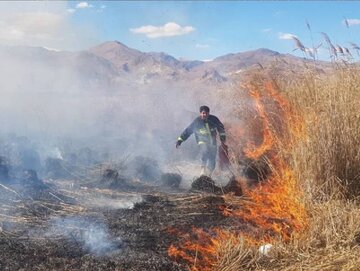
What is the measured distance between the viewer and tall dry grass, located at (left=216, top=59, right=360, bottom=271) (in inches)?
156

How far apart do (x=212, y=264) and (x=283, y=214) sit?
3.97ft

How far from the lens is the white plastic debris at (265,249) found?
13.5 feet

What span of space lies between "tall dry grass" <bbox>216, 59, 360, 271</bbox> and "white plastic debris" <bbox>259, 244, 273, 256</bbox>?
1.8 inches

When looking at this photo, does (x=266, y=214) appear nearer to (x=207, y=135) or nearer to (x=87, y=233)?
(x=87, y=233)

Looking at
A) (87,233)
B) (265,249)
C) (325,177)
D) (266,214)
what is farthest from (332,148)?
(87,233)

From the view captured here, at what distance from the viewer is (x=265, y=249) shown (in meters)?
4.18

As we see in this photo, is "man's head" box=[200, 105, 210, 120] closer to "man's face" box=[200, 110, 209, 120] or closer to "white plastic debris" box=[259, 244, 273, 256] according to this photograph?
"man's face" box=[200, 110, 209, 120]

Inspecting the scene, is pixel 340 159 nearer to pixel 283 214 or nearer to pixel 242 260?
pixel 283 214

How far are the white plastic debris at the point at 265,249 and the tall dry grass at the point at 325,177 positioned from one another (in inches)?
1.8

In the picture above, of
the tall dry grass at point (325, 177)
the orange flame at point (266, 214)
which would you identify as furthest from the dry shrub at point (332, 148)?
the orange flame at point (266, 214)

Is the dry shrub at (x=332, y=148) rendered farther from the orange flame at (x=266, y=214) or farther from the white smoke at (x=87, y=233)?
the white smoke at (x=87, y=233)

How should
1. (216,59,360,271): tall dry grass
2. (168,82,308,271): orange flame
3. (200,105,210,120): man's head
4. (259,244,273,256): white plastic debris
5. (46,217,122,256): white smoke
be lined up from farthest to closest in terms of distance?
(200,105,210,120): man's head < (46,217,122,256): white smoke < (168,82,308,271): orange flame < (259,244,273,256): white plastic debris < (216,59,360,271): tall dry grass

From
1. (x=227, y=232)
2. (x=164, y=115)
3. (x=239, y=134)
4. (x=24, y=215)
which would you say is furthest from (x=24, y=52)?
(x=227, y=232)

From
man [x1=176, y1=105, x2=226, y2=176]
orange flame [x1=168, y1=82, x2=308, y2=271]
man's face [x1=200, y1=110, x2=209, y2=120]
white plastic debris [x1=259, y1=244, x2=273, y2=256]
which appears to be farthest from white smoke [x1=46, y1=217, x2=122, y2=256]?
man's face [x1=200, y1=110, x2=209, y2=120]
